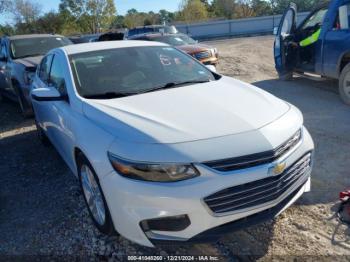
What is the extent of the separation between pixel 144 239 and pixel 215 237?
51 cm

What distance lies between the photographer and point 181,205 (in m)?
2.48

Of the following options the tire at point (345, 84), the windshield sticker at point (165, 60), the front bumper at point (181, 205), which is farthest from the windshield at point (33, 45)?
the front bumper at point (181, 205)

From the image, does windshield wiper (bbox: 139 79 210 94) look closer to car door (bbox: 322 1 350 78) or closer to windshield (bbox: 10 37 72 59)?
car door (bbox: 322 1 350 78)

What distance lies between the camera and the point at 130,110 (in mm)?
3135

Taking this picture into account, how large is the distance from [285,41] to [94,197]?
676cm

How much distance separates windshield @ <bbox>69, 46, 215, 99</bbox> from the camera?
3713 mm

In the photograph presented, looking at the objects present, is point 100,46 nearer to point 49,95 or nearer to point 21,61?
point 49,95

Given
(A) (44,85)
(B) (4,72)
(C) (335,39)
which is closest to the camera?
(A) (44,85)

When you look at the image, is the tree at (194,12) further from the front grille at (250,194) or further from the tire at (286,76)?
the front grille at (250,194)

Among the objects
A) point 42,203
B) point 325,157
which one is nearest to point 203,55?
point 325,157

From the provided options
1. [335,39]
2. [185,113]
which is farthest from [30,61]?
[335,39]

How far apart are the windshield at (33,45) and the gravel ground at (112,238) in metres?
3.19

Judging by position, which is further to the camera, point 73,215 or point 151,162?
point 73,215

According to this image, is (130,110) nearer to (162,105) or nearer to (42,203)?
(162,105)
